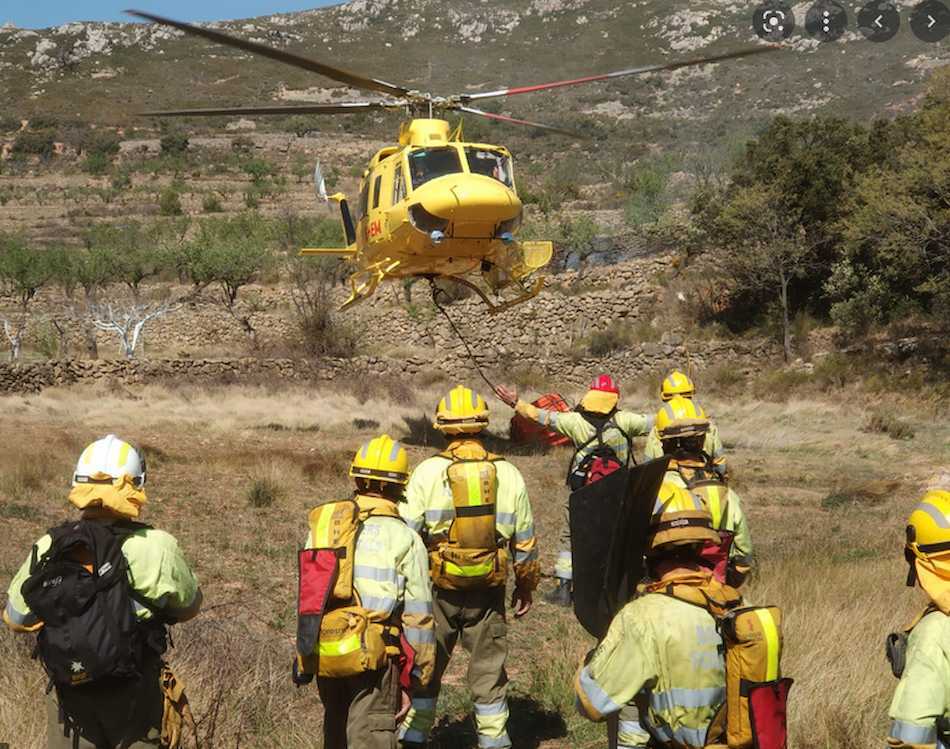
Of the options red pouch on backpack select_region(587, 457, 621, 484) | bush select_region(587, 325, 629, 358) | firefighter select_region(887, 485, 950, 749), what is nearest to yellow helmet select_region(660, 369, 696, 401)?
red pouch on backpack select_region(587, 457, 621, 484)

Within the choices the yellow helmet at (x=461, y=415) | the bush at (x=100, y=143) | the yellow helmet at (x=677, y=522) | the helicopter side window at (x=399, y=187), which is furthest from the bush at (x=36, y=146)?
the yellow helmet at (x=677, y=522)

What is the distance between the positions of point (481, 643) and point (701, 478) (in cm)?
147

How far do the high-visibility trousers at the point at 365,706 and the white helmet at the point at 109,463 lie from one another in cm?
121

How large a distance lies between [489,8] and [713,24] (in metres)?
27.8

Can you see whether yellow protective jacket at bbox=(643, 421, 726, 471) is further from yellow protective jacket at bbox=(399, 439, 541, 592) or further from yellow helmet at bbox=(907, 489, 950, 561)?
yellow helmet at bbox=(907, 489, 950, 561)

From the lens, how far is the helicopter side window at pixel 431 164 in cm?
1371

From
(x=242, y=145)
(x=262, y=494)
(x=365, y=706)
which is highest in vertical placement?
(x=242, y=145)

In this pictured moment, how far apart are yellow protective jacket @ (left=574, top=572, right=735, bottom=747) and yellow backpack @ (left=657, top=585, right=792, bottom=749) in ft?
0.21

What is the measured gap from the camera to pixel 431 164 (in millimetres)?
13781

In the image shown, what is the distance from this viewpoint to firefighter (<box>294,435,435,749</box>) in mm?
4090

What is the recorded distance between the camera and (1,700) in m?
5.14

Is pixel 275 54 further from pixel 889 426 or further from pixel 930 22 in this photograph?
pixel 930 22

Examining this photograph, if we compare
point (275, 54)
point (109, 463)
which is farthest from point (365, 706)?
point (275, 54)

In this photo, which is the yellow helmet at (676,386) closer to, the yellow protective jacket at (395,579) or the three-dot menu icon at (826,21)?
the yellow protective jacket at (395,579)
